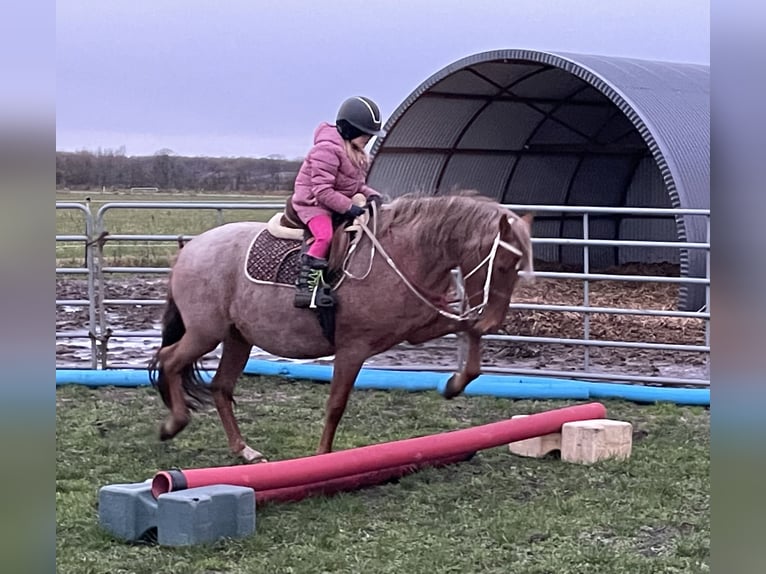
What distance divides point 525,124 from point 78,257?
6.77 m

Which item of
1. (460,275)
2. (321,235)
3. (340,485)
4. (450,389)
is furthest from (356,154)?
(340,485)

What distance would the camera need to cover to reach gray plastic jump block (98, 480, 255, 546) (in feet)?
13.2

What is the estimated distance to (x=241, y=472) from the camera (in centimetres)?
438

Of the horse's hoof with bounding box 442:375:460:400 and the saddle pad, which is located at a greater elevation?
the saddle pad

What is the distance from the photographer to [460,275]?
500 centimetres

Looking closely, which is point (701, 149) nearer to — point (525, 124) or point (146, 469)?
point (525, 124)

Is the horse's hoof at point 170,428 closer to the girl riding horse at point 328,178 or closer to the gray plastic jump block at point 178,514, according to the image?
the girl riding horse at point 328,178

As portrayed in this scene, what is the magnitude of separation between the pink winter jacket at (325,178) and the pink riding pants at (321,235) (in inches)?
1.4

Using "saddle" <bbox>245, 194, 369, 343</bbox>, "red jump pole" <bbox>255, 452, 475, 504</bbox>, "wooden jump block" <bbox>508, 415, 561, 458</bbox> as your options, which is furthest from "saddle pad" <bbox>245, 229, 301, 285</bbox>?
"wooden jump block" <bbox>508, 415, 561, 458</bbox>

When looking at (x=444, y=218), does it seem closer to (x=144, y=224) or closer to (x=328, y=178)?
(x=328, y=178)

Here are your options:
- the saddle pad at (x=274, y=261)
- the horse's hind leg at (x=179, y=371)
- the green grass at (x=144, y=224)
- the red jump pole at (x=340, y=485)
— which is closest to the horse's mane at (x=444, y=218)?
the saddle pad at (x=274, y=261)

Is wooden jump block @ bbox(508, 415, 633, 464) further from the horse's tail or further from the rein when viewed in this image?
the horse's tail

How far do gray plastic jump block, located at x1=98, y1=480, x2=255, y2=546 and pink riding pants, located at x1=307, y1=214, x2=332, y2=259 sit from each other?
141 cm

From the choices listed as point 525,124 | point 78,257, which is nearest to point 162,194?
point 78,257
